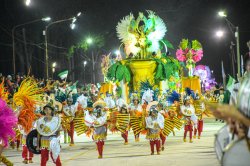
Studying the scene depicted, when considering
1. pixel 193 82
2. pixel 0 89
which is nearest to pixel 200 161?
pixel 0 89

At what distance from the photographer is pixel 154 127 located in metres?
15.7

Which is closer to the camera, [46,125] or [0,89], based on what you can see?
[0,89]

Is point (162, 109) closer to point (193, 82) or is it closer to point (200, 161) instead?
point (200, 161)

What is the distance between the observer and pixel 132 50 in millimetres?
31266

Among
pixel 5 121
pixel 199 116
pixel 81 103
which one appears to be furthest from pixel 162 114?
pixel 5 121

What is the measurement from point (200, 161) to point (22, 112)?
15.0 ft

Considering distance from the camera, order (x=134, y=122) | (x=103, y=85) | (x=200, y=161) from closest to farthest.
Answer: (x=200, y=161), (x=134, y=122), (x=103, y=85)

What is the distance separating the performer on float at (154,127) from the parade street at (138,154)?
0.37 m

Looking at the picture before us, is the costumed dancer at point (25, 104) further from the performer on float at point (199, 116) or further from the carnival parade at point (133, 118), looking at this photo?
the performer on float at point (199, 116)

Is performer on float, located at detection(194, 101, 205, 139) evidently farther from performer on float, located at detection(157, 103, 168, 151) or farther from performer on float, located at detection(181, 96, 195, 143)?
performer on float, located at detection(157, 103, 168, 151)

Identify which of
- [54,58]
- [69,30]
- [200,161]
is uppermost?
[69,30]

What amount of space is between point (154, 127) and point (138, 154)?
979 mm

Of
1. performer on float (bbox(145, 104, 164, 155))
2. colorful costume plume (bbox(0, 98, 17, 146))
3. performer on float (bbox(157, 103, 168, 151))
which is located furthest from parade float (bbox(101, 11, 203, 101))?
colorful costume plume (bbox(0, 98, 17, 146))

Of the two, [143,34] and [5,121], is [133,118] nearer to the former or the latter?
[5,121]
